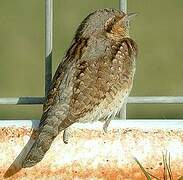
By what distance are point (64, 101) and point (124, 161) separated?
0.42m

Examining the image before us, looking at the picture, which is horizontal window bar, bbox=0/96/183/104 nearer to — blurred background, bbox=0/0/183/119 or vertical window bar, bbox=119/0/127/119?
vertical window bar, bbox=119/0/127/119

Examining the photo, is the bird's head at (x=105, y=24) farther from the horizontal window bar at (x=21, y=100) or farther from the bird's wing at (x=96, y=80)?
the horizontal window bar at (x=21, y=100)

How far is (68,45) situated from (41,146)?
5.28m

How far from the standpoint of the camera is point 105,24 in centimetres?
455

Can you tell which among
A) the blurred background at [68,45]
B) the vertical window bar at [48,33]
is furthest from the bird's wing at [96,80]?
the blurred background at [68,45]

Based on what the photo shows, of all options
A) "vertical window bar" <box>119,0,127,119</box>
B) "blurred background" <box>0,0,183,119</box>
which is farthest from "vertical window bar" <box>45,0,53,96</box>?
"blurred background" <box>0,0,183,119</box>

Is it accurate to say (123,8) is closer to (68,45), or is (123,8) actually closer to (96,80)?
(96,80)

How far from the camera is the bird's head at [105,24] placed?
14.8ft

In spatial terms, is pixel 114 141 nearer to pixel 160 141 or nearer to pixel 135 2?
pixel 160 141

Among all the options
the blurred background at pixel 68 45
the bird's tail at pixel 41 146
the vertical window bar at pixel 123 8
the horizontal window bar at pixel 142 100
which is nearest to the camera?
the bird's tail at pixel 41 146

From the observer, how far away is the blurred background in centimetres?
974

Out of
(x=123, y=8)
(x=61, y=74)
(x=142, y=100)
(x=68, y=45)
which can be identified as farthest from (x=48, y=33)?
(x=68, y=45)

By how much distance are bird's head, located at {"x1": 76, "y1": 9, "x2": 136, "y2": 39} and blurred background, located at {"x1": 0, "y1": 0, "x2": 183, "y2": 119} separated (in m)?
4.03

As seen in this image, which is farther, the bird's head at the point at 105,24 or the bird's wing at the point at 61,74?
the bird's head at the point at 105,24
